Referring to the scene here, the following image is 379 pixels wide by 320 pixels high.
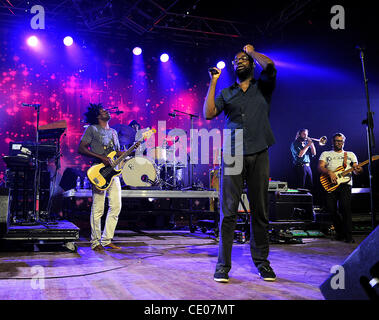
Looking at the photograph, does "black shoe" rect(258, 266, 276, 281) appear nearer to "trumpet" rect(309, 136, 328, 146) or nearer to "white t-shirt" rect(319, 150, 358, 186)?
"white t-shirt" rect(319, 150, 358, 186)

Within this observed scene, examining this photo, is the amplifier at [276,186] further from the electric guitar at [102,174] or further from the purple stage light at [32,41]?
the purple stage light at [32,41]

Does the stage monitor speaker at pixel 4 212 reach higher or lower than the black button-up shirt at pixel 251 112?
lower

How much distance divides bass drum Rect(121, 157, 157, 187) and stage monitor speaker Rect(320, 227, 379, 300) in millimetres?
6081

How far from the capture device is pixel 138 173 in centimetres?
768

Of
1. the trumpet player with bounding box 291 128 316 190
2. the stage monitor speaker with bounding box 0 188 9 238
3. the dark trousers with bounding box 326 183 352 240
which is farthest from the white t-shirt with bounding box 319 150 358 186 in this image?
the stage monitor speaker with bounding box 0 188 9 238

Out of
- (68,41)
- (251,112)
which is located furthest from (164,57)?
(251,112)

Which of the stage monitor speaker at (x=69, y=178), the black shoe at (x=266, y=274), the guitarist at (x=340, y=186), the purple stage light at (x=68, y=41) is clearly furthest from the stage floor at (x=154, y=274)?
the purple stage light at (x=68, y=41)

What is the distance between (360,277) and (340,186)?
5.15m

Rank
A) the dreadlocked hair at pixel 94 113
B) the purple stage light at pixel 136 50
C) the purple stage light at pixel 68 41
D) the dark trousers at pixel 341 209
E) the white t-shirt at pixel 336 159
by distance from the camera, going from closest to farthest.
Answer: the dreadlocked hair at pixel 94 113 → the dark trousers at pixel 341 209 → the white t-shirt at pixel 336 159 → the purple stage light at pixel 68 41 → the purple stage light at pixel 136 50

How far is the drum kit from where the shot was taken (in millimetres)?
7633

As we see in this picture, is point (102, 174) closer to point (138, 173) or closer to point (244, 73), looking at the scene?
point (244, 73)

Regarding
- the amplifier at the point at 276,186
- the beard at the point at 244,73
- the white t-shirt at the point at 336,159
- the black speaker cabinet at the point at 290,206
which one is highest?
the beard at the point at 244,73

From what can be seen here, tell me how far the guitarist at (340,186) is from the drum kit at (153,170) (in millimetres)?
3175

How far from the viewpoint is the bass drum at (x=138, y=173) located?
300 inches
